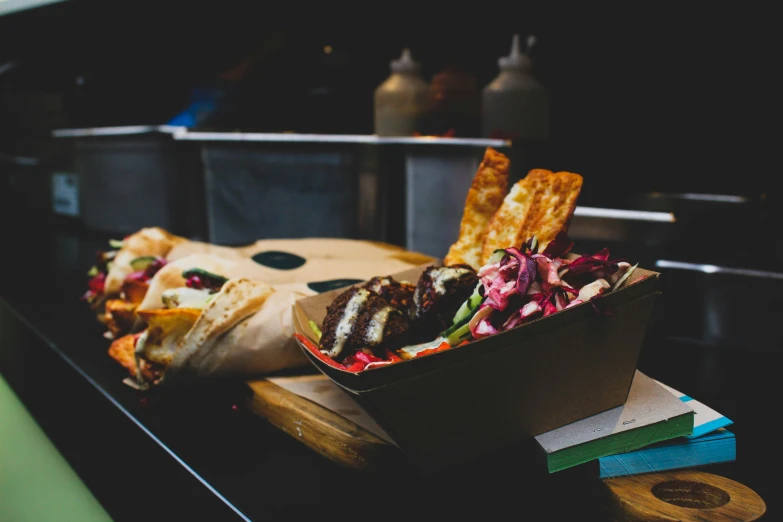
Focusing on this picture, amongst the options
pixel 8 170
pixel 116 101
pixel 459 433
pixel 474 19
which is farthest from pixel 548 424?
pixel 8 170

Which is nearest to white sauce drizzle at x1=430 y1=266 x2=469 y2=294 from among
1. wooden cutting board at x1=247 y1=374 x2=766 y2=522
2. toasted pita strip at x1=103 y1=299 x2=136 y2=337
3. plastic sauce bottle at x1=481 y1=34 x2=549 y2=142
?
wooden cutting board at x1=247 y1=374 x2=766 y2=522

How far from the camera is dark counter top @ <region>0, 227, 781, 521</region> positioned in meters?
0.84

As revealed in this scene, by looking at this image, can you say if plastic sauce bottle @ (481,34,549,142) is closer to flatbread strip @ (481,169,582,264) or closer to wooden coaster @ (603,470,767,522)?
flatbread strip @ (481,169,582,264)

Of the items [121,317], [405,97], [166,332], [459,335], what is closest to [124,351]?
[121,317]

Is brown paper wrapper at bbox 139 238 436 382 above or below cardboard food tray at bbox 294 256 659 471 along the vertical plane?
below

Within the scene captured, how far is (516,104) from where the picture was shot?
1920 millimetres

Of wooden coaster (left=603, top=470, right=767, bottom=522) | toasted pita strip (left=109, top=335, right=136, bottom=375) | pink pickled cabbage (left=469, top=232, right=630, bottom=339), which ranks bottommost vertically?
toasted pita strip (left=109, top=335, right=136, bottom=375)

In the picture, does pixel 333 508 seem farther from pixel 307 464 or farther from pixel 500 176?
pixel 500 176

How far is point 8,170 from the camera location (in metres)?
4.90

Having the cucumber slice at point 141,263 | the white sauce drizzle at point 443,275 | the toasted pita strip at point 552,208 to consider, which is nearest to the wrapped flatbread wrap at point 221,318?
the cucumber slice at point 141,263

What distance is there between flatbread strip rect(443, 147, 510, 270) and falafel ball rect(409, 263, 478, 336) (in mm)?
249

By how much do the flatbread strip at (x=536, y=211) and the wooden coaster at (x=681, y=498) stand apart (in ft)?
1.25

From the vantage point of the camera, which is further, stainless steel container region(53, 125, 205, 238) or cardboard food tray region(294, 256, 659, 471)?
stainless steel container region(53, 125, 205, 238)

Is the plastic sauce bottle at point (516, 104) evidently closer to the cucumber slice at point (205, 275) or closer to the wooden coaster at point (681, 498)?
the cucumber slice at point (205, 275)
